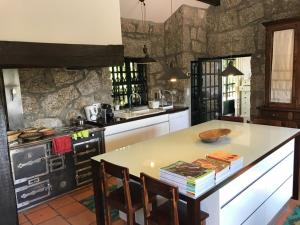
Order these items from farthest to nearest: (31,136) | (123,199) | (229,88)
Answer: (229,88) → (31,136) → (123,199)

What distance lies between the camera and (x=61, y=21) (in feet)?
10.2

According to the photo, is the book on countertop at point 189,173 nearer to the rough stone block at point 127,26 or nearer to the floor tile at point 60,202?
the floor tile at point 60,202

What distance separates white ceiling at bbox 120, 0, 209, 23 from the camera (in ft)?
15.1

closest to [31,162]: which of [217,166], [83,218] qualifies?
[83,218]

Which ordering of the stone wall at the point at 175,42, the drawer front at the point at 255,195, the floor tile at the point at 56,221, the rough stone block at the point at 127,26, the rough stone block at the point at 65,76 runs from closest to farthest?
the drawer front at the point at 255,195
the floor tile at the point at 56,221
the rough stone block at the point at 65,76
the rough stone block at the point at 127,26
the stone wall at the point at 175,42

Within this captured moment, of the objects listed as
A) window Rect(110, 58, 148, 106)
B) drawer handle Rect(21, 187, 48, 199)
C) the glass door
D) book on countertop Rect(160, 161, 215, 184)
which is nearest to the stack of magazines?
book on countertop Rect(160, 161, 215, 184)

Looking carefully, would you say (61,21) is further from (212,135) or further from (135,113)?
(212,135)

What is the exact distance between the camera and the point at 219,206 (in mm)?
1790

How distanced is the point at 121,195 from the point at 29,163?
4.91 feet

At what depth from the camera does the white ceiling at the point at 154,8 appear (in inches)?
181

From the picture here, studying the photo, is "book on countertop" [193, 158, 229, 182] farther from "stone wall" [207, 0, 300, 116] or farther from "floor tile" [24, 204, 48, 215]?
"stone wall" [207, 0, 300, 116]

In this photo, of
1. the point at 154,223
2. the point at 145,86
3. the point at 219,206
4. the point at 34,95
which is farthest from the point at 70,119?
the point at 219,206

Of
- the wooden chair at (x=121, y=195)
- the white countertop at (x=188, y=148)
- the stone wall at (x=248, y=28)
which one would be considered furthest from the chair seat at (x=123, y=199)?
the stone wall at (x=248, y=28)

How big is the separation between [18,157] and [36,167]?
263mm
